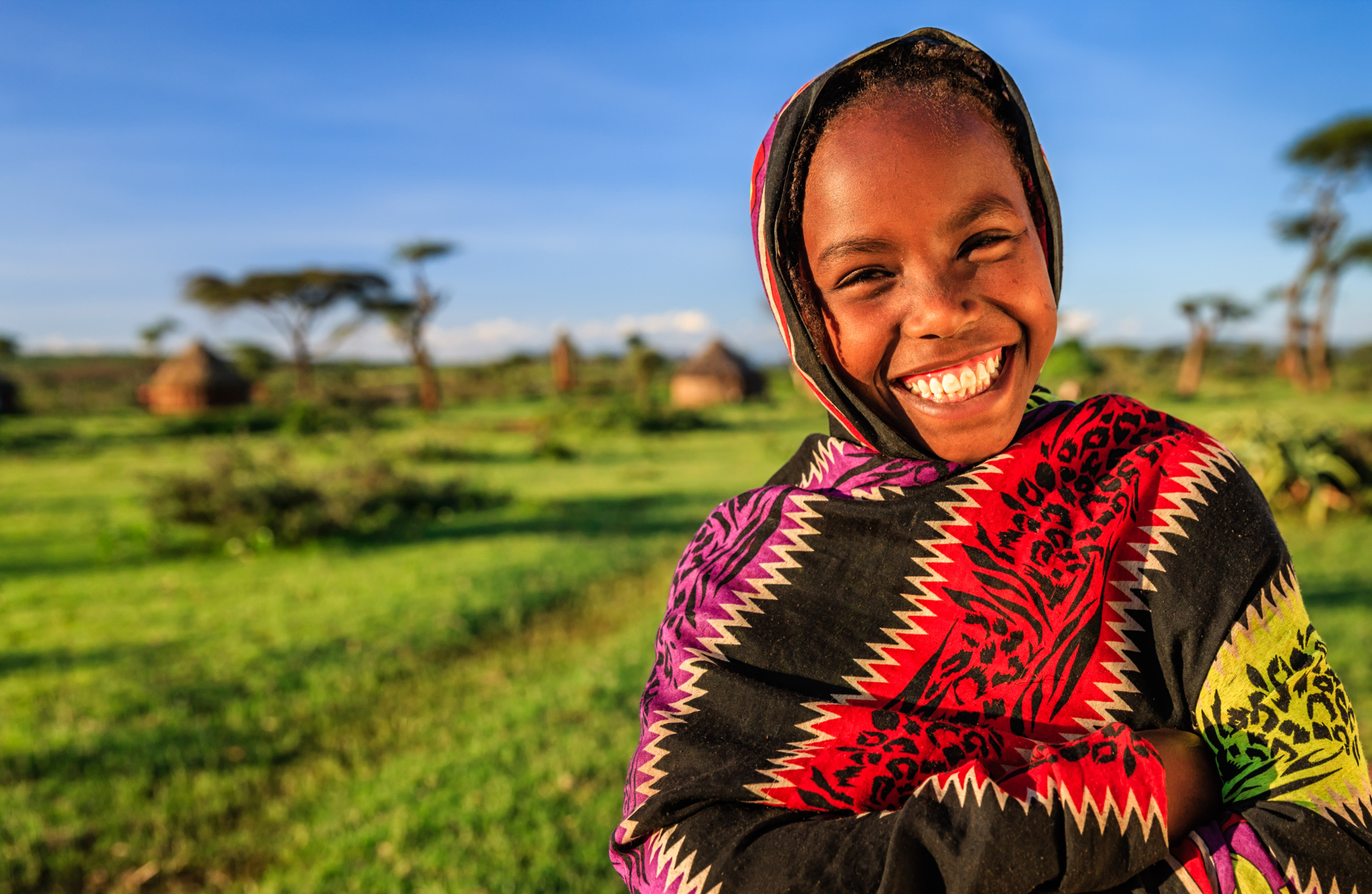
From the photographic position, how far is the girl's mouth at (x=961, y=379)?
1091 millimetres

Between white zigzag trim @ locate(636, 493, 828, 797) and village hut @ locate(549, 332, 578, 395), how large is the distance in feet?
116

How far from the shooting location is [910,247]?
105 cm

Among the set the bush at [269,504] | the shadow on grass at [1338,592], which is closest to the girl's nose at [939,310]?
the shadow on grass at [1338,592]

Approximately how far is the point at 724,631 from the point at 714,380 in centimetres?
2724

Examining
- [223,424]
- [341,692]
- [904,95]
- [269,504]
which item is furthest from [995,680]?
[223,424]

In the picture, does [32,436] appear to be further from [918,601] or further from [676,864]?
[918,601]

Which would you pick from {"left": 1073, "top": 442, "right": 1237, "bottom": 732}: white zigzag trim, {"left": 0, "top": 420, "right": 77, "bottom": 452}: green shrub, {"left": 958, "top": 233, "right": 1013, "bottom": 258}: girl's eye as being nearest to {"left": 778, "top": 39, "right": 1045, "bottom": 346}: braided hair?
{"left": 958, "top": 233, "right": 1013, "bottom": 258}: girl's eye

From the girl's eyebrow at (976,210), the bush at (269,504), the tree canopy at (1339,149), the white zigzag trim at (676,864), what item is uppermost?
the tree canopy at (1339,149)

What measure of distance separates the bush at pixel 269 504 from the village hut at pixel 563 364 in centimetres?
2697

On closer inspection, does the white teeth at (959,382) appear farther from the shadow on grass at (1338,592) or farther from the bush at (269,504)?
the bush at (269,504)

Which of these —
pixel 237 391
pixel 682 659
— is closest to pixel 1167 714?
pixel 682 659

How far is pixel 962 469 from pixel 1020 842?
462mm

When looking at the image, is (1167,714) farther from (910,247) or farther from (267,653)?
(267,653)

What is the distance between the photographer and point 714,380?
28281mm
